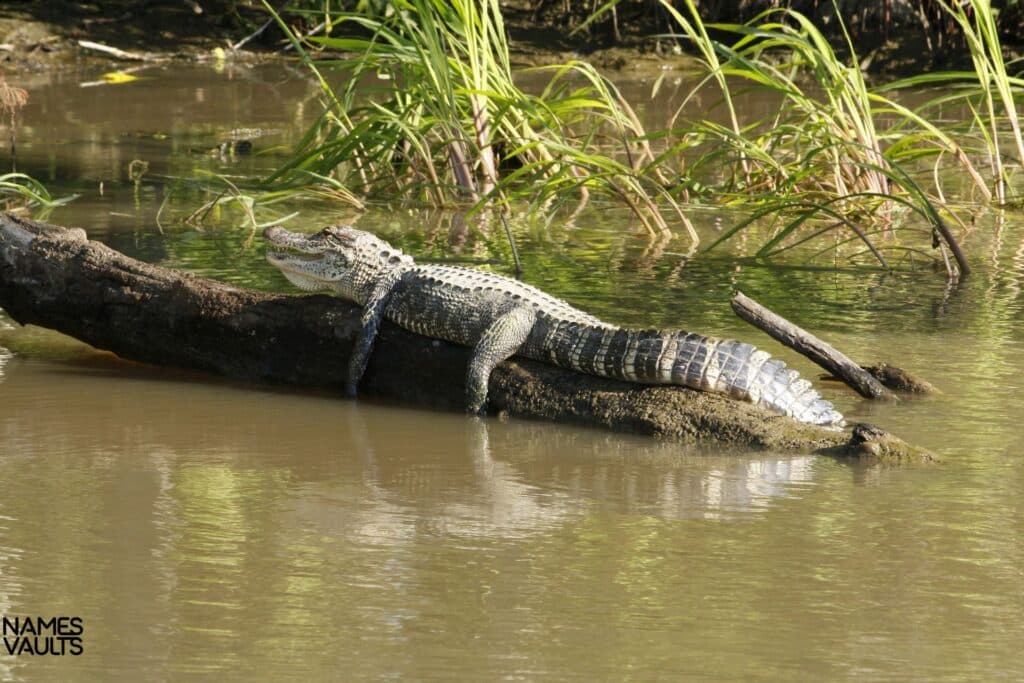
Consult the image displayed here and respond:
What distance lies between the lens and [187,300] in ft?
18.3

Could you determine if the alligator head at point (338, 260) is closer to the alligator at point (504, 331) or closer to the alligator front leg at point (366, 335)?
the alligator at point (504, 331)

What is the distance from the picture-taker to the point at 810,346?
5242mm

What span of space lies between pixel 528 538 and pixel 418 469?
78cm

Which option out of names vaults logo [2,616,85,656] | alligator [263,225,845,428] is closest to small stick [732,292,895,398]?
alligator [263,225,845,428]

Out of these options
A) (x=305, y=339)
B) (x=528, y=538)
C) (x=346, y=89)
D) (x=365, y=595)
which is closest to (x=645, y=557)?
(x=528, y=538)

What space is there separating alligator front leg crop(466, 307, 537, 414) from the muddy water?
0.17 m

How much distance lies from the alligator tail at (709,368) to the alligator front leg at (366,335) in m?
0.91

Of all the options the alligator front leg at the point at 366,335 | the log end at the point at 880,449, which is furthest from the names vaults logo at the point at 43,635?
the log end at the point at 880,449

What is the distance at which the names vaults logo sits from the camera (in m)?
3.13

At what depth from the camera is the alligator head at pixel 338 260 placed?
566 centimetres

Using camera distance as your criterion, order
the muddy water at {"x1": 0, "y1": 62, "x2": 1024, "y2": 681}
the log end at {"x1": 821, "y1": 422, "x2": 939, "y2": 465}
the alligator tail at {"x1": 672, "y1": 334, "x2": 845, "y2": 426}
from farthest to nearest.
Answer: the alligator tail at {"x1": 672, "y1": 334, "x2": 845, "y2": 426} < the log end at {"x1": 821, "y1": 422, "x2": 939, "y2": 465} < the muddy water at {"x1": 0, "y1": 62, "x2": 1024, "y2": 681}

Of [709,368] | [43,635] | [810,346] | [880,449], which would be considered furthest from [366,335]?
[43,635]

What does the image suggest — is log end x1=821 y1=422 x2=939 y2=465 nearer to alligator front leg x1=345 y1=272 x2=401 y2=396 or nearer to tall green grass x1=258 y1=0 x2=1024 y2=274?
alligator front leg x1=345 y1=272 x2=401 y2=396

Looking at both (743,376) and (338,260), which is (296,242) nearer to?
(338,260)
